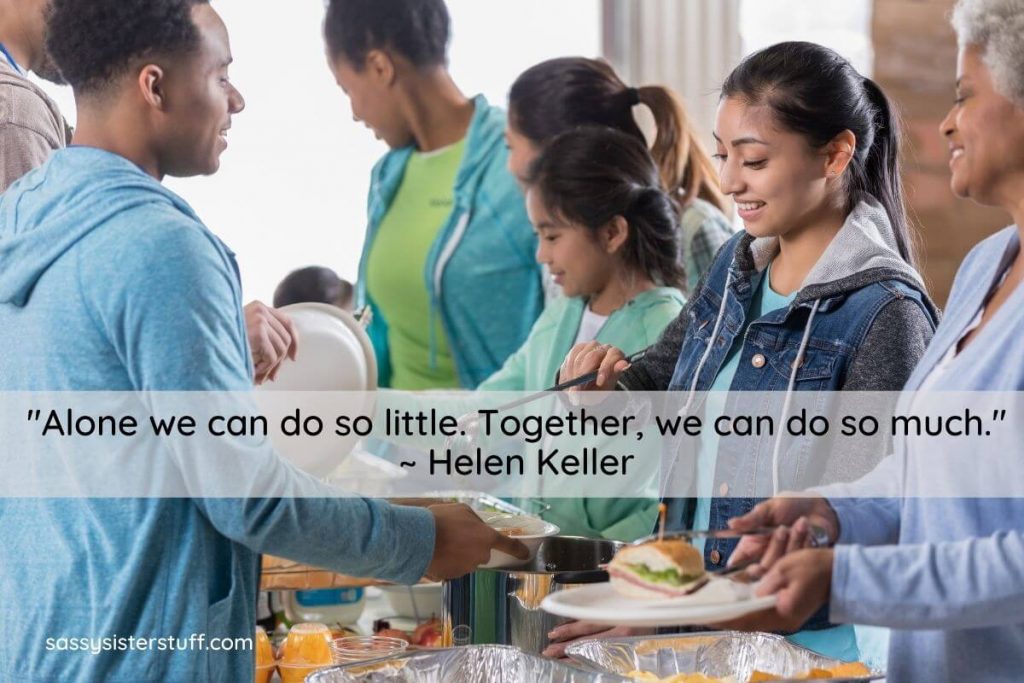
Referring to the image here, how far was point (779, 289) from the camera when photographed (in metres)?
1.33

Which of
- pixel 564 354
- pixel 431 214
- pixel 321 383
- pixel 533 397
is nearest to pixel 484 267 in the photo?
pixel 431 214

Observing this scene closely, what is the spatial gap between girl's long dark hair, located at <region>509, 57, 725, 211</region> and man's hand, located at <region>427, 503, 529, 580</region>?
974mm

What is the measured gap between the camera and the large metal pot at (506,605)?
1221mm

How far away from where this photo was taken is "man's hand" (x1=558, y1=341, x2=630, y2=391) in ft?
4.75

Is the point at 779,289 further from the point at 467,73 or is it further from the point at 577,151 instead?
the point at 467,73

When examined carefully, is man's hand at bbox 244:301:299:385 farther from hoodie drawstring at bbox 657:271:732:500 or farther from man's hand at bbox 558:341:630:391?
hoodie drawstring at bbox 657:271:732:500

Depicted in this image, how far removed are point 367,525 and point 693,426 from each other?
0.41 m

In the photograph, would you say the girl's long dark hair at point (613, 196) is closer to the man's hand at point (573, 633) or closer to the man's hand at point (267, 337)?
the man's hand at point (267, 337)

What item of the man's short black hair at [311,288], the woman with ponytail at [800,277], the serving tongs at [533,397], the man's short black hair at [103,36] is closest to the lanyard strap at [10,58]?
the man's short black hair at [103,36]

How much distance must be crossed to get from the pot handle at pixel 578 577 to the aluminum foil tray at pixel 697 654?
0.07 m

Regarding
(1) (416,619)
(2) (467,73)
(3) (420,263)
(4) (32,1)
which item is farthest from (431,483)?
(2) (467,73)

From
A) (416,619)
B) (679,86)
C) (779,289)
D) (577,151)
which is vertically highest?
(679,86)

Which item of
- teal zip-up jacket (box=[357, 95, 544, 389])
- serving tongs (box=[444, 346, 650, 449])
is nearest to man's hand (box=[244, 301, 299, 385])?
serving tongs (box=[444, 346, 650, 449])

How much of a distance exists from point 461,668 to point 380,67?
144 centimetres
